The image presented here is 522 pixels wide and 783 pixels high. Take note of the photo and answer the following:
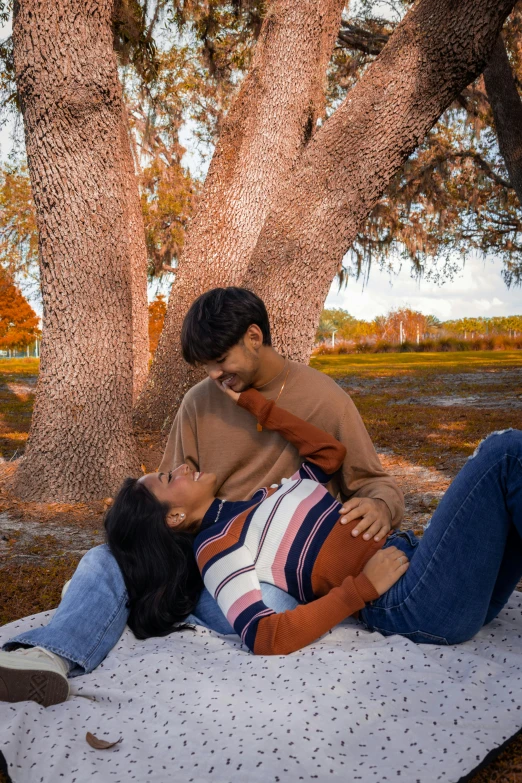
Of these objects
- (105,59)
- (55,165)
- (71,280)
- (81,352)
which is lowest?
(81,352)

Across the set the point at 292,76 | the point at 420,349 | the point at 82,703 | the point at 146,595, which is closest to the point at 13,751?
the point at 82,703

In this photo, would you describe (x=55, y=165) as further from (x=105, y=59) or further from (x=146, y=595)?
(x=146, y=595)

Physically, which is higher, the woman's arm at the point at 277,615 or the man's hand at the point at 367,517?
the man's hand at the point at 367,517

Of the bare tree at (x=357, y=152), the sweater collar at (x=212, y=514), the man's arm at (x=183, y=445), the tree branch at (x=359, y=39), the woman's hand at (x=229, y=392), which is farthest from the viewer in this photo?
the tree branch at (x=359, y=39)

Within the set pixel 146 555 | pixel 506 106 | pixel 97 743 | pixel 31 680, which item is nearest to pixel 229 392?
pixel 146 555

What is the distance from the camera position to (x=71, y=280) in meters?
5.50

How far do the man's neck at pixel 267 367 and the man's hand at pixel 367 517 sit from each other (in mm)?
810

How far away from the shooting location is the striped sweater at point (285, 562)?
250cm

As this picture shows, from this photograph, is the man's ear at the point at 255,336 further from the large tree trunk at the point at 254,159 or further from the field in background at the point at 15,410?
the field in background at the point at 15,410

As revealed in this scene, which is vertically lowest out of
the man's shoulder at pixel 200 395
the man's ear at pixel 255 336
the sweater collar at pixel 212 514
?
the sweater collar at pixel 212 514

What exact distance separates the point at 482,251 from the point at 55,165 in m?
14.0

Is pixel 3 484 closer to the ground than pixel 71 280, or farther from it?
closer to the ground

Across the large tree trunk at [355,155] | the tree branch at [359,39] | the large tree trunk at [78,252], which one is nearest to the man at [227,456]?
the large tree trunk at [355,155]

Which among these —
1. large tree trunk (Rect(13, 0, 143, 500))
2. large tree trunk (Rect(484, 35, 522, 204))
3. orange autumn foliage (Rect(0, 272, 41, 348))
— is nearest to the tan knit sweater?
large tree trunk (Rect(13, 0, 143, 500))
